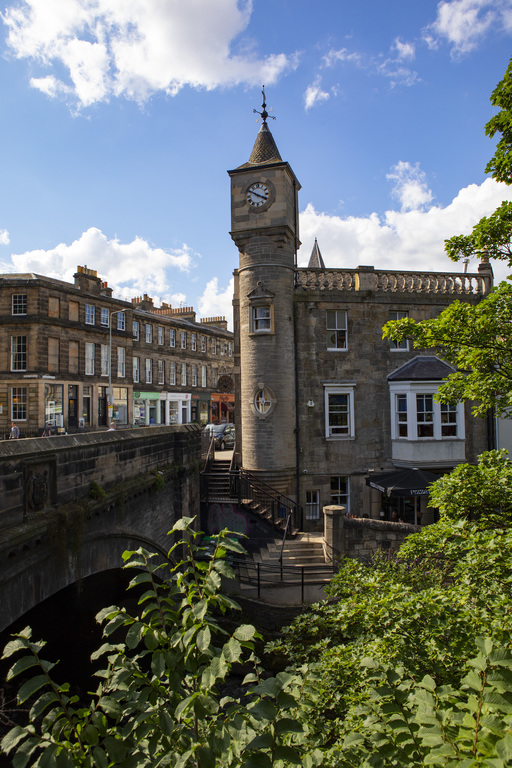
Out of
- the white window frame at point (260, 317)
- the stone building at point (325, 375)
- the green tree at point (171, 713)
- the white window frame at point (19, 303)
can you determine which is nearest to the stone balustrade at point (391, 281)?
the stone building at point (325, 375)

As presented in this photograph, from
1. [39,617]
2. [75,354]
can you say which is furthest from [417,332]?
[75,354]

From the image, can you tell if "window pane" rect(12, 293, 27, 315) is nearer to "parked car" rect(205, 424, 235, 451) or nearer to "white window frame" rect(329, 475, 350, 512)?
"parked car" rect(205, 424, 235, 451)

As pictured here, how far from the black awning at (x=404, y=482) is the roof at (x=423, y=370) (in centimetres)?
353

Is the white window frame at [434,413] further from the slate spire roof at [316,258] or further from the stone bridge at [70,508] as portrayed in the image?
the slate spire roof at [316,258]

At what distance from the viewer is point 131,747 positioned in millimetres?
2465

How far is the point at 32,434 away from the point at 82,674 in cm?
2076

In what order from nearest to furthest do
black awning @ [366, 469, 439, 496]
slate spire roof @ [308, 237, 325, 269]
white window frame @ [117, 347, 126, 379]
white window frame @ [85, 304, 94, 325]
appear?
black awning @ [366, 469, 439, 496] → slate spire roof @ [308, 237, 325, 269] → white window frame @ [85, 304, 94, 325] → white window frame @ [117, 347, 126, 379]

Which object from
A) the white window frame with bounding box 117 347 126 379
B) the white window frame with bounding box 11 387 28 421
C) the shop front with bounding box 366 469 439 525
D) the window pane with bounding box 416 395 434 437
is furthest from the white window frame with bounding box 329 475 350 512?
the white window frame with bounding box 117 347 126 379

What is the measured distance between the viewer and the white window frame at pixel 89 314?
118ft

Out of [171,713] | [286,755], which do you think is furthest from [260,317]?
[286,755]

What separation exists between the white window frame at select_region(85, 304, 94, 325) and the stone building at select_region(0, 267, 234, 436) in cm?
8

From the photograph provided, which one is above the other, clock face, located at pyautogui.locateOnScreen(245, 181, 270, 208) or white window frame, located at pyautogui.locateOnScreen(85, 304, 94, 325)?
clock face, located at pyautogui.locateOnScreen(245, 181, 270, 208)

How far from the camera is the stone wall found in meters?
14.6

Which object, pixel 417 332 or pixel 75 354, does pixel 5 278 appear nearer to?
pixel 75 354
